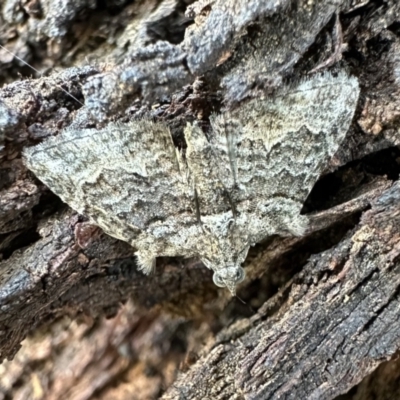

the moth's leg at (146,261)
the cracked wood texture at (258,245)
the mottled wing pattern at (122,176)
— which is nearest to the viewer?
the cracked wood texture at (258,245)

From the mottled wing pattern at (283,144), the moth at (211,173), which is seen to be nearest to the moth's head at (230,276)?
the moth at (211,173)

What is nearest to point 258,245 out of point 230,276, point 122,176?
point 230,276

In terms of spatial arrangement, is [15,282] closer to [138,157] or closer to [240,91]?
[138,157]

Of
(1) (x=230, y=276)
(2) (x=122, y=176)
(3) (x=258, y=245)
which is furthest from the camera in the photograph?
(3) (x=258, y=245)

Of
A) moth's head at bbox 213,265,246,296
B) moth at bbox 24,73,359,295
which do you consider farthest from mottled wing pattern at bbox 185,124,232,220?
moth's head at bbox 213,265,246,296

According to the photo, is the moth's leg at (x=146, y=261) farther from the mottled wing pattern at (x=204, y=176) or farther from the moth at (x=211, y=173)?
the mottled wing pattern at (x=204, y=176)

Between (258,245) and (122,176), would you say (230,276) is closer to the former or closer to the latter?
(258,245)

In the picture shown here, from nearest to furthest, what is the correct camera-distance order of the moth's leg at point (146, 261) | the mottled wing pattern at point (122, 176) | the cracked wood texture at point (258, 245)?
the cracked wood texture at point (258, 245) → the mottled wing pattern at point (122, 176) → the moth's leg at point (146, 261)

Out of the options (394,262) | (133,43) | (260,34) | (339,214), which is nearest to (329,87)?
(260,34)
